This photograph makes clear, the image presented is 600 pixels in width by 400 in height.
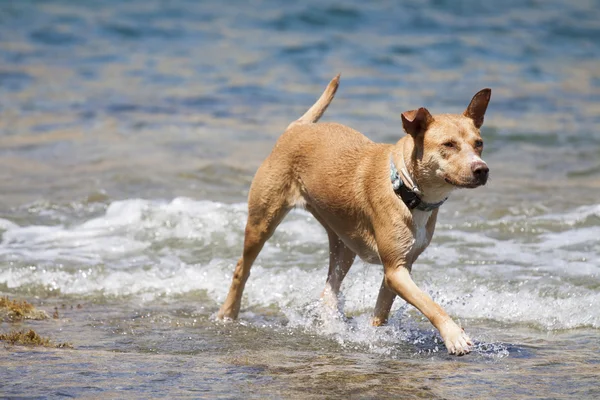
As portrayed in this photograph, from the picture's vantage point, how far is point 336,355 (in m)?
6.28

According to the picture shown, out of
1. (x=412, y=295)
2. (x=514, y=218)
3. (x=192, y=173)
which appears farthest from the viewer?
(x=192, y=173)

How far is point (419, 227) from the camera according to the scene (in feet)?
20.6

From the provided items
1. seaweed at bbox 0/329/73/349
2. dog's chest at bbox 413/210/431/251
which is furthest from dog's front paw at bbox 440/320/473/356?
seaweed at bbox 0/329/73/349

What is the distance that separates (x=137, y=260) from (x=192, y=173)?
3778mm

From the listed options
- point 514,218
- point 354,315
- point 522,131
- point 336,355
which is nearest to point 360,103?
point 522,131

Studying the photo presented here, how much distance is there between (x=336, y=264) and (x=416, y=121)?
6.76 ft

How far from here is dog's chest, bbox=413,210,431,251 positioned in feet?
20.5

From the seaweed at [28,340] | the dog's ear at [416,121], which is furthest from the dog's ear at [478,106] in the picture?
the seaweed at [28,340]

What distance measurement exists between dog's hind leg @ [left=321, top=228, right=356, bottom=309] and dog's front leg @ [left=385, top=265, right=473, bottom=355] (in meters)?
1.23

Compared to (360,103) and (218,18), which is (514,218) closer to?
(360,103)

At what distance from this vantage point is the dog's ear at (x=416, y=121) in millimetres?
5914

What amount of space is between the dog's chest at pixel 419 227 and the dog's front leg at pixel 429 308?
19 centimetres

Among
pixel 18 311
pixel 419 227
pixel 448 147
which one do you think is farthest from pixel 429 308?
pixel 18 311

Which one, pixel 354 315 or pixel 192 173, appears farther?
pixel 192 173
